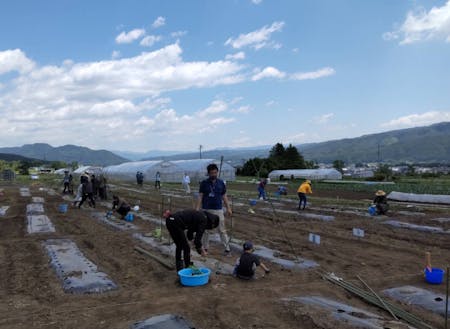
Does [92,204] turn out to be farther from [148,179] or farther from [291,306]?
[148,179]

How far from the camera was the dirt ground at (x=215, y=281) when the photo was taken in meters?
4.94

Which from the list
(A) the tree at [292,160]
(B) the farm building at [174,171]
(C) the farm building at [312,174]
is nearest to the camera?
(B) the farm building at [174,171]

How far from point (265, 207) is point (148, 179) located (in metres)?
26.9

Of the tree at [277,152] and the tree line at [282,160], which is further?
the tree at [277,152]

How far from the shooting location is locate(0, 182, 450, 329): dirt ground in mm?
4938

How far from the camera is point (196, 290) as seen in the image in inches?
237

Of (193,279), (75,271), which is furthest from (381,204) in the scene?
(75,271)

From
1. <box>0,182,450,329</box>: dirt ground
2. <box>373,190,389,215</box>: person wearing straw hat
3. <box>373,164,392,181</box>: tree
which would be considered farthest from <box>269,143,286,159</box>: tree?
<box>0,182,450,329</box>: dirt ground

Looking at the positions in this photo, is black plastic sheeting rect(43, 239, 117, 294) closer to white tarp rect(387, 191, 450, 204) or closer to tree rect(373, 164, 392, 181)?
white tarp rect(387, 191, 450, 204)

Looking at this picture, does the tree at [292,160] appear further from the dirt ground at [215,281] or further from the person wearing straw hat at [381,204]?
the dirt ground at [215,281]

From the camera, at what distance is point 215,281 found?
254 inches

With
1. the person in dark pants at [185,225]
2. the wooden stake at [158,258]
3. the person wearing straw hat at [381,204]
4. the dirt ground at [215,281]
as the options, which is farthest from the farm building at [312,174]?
the person in dark pants at [185,225]

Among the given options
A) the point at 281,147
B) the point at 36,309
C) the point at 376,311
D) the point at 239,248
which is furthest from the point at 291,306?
the point at 281,147

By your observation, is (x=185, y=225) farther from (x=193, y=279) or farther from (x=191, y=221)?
(x=193, y=279)
